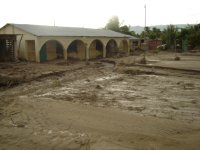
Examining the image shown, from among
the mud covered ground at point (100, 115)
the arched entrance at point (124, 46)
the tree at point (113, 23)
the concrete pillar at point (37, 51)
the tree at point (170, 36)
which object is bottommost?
the mud covered ground at point (100, 115)

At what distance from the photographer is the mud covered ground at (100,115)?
5.15 metres

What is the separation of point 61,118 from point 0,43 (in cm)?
1649

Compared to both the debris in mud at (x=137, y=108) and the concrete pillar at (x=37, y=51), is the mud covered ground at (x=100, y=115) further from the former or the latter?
the concrete pillar at (x=37, y=51)

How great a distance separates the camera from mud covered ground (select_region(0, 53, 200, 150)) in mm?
5148

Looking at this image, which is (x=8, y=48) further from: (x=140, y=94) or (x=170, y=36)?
(x=170, y=36)

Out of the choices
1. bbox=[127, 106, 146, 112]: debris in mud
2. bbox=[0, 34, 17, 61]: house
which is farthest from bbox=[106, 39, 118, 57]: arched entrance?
bbox=[127, 106, 146, 112]: debris in mud

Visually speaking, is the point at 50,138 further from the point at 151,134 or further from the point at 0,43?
the point at 0,43

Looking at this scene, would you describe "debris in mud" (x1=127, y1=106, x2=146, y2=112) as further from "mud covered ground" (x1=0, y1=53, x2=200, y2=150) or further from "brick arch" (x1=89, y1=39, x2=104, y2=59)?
"brick arch" (x1=89, y1=39, x2=104, y2=59)

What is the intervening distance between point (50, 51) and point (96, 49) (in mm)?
7426

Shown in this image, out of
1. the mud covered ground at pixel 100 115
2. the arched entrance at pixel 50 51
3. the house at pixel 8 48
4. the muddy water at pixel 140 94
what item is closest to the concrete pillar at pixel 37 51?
the arched entrance at pixel 50 51

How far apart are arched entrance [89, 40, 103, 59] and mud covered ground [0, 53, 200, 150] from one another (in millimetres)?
14472

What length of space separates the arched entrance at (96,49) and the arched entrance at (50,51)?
396 cm

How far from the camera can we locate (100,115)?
22.8ft

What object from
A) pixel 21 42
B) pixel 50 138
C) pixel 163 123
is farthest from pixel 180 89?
pixel 21 42
